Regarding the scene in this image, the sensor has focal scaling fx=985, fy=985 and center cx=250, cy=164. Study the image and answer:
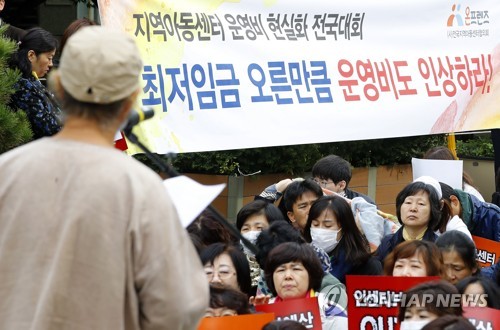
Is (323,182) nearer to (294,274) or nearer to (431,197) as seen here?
(431,197)

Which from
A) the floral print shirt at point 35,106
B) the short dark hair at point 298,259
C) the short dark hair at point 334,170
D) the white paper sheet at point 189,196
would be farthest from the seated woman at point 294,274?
the white paper sheet at point 189,196

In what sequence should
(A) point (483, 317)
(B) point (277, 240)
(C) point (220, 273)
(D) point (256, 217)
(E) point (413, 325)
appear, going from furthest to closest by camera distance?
1. (D) point (256, 217)
2. (B) point (277, 240)
3. (C) point (220, 273)
4. (A) point (483, 317)
5. (E) point (413, 325)

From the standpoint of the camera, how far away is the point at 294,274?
5.07 m

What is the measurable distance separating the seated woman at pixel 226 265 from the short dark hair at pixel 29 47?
1.57m

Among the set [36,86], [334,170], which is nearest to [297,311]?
[36,86]

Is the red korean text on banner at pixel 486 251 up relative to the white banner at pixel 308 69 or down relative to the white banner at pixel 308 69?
down

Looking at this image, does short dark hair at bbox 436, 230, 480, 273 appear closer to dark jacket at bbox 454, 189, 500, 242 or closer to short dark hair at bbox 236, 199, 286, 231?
short dark hair at bbox 236, 199, 286, 231

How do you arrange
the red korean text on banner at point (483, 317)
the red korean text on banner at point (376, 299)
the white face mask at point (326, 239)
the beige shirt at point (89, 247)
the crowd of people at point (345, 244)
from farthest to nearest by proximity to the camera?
the white face mask at point (326, 239), the crowd of people at point (345, 244), the red korean text on banner at point (376, 299), the red korean text on banner at point (483, 317), the beige shirt at point (89, 247)

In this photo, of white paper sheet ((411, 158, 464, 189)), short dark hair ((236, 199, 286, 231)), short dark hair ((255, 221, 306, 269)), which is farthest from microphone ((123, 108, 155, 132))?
white paper sheet ((411, 158, 464, 189))

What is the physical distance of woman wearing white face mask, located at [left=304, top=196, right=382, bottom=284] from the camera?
586 cm

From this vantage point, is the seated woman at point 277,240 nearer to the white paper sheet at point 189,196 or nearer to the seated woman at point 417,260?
the seated woman at point 417,260

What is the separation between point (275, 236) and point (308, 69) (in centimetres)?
165

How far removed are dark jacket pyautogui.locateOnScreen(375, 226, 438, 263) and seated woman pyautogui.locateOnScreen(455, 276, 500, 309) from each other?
118cm

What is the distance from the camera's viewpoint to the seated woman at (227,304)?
14.1ft
